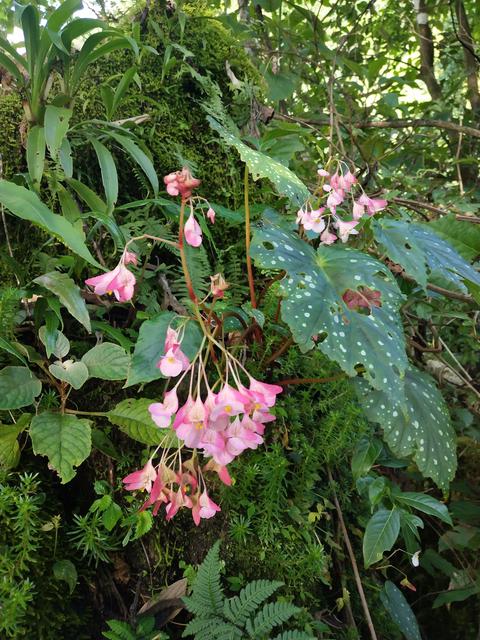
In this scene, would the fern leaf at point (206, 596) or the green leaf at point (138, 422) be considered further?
the green leaf at point (138, 422)

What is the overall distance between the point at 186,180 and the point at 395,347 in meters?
0.55

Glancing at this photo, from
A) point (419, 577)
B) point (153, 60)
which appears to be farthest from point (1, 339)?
point (419, 577)

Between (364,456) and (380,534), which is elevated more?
(364,456)

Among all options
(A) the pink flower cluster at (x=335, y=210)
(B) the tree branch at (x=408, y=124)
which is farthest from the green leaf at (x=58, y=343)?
(B) the tree branch at (x=408, y=124)

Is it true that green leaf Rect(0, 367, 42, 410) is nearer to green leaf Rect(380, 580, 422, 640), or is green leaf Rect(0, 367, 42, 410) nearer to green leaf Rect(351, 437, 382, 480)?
green leaf Rect(351, 437, 382, 480)

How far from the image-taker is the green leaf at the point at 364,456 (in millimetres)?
1358

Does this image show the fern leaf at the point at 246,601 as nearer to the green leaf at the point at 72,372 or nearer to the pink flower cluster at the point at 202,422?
the pink flower cluster at the point at 202,422

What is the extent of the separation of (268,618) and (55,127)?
1.31m

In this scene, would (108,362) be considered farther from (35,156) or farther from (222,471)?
(35,156)

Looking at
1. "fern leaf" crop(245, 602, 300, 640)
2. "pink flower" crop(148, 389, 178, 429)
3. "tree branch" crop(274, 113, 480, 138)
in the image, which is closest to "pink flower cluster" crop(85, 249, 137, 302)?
"pink flower" crop(148, 389, 178, 429)

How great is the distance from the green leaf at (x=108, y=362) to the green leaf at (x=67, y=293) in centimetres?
6

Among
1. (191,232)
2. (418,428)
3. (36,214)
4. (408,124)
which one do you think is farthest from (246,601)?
(408,124)

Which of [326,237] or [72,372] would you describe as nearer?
[72,372]

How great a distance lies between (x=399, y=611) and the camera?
1.48 meters
